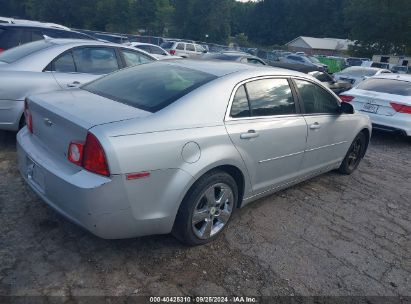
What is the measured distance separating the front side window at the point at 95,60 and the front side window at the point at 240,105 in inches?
120

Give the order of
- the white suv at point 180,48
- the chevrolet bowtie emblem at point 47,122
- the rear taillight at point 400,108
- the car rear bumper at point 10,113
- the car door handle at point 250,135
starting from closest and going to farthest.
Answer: the chevrolet bowtie emblem at point 47,122, the car door handle at point 250,135, the car rear bumper at point 10,113, the rear taillight at point 400,108, the white suv at point 180,48

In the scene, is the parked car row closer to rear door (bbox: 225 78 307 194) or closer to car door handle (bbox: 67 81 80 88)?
rear door (bbox: 225 78 307 194)

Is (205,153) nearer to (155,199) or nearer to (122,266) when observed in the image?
(155,199)

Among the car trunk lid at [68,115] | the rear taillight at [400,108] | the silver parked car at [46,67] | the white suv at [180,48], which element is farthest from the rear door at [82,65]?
the white suv at [180,48]

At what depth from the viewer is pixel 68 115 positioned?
2863 millimetres

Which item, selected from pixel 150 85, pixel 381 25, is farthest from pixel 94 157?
pixel 381 25

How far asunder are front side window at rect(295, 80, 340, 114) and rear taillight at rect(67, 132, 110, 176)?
8.13ft

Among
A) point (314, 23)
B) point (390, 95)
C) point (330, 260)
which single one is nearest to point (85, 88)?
point (330, 260)

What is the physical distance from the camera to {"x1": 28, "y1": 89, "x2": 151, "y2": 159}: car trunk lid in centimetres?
276

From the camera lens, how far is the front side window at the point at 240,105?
11.1 feet

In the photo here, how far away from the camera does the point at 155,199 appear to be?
2824 mm

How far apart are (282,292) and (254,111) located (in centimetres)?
161

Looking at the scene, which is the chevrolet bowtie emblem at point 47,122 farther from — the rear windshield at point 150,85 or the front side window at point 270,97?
the front side window at point 270,97

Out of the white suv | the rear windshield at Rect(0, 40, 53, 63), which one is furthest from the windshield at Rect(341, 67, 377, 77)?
the rear windshield at Rect(0, 40, 53, 63)
